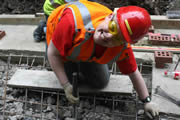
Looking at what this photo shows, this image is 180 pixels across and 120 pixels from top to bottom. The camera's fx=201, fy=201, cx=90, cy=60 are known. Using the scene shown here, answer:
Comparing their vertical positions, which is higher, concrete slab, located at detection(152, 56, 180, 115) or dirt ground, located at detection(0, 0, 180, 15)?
dirt ground, located at detection(0, 0, 180, 15)

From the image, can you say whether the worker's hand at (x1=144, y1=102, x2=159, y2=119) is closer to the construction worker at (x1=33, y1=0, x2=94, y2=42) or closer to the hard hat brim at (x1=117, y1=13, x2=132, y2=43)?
the hard hat brim at (x1=117, y1=13, x2=132, y2=43)

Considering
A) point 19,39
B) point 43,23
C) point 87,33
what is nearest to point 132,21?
point 87,33

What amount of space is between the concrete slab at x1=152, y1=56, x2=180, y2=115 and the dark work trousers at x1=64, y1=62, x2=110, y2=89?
0.71 m

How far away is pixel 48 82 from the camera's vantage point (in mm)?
3031

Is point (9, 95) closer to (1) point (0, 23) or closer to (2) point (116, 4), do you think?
(1) point (0, 23)

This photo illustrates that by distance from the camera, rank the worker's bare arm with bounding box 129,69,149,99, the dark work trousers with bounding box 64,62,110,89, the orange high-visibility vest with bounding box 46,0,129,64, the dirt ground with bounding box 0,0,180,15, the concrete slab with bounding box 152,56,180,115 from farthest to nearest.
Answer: the dirt ground with bounding box 0,0,180,15, the dark work trousers with bounding box 64,62,110,89, the concrete slab with bounding box 152,56,180,115, the worker's bare arm with bounding box 129,69,149,99, the orange high-visibility vest with bounding box 46,0,129,64

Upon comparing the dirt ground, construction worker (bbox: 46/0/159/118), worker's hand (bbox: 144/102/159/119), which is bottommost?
worker's hand (bbox: 144/102/159/119)

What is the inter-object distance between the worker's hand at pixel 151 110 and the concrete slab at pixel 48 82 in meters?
0.48

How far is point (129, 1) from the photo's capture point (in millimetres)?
5512

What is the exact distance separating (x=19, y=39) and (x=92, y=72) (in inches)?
79.0

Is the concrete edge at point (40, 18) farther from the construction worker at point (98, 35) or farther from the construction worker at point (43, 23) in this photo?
the construction worker at point (98, 35)

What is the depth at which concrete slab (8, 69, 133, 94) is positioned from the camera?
114 inches

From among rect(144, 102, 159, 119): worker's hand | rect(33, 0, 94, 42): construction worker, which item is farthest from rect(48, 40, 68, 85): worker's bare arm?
rect(33, 0, 94, 42): construction worker

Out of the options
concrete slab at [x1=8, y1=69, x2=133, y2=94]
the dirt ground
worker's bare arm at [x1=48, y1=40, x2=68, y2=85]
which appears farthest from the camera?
the dirt ground
